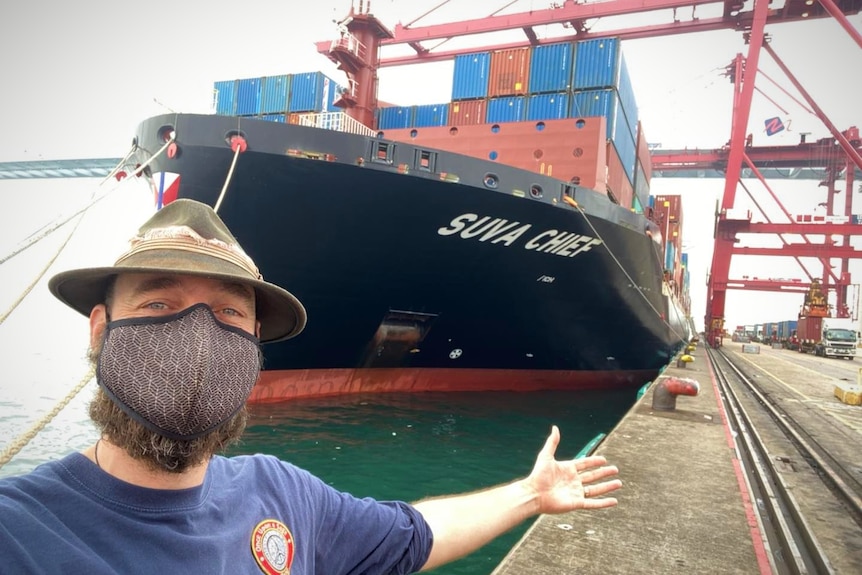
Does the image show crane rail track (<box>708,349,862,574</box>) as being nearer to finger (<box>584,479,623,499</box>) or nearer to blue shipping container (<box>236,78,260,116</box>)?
finger (<box>584,479,623,499</box>)

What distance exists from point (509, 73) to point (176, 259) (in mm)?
14878

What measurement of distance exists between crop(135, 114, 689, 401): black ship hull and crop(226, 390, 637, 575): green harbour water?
72 centimetres

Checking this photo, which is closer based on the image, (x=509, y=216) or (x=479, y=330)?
(x=509, y=216)

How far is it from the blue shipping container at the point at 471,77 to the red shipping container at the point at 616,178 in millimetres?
3914

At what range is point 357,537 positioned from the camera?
5.30ft

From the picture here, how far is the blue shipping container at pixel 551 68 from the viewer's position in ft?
45.9

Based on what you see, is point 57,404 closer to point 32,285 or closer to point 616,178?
point 32,285

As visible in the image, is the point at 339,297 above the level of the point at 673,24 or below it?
below

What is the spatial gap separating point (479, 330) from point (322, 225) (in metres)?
4.27

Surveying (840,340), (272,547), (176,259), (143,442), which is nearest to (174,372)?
(143,442)

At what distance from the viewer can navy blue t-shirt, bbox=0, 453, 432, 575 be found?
0.96 m

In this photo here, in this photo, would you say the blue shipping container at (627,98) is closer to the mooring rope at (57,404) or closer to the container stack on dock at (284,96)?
the container stack on dock at (284,96)

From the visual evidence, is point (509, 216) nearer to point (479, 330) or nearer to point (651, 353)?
point (479, 330)

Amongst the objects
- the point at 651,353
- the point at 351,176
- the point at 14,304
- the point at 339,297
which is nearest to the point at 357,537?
the point at 14,304
